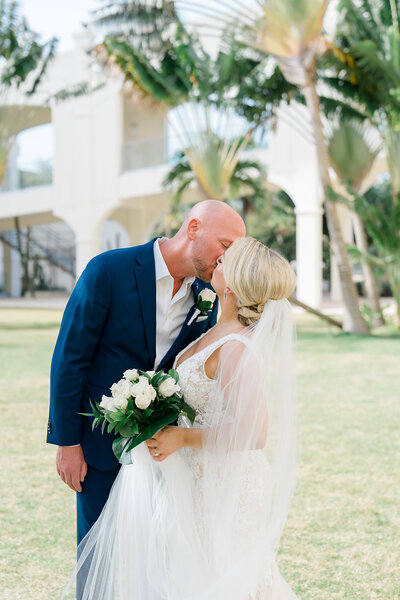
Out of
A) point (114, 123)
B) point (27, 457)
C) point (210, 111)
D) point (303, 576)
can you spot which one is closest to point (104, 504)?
point (303, 576)

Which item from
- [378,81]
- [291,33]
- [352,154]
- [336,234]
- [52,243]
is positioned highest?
[291,33]

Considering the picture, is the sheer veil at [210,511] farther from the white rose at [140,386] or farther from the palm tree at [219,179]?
the palm tree at [219,179]

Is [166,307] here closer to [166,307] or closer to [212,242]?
[166,307]

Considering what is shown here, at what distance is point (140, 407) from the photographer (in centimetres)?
238

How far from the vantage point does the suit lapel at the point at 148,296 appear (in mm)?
2750

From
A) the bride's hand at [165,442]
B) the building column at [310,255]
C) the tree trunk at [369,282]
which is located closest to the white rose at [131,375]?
the bride's hand at [165,442]

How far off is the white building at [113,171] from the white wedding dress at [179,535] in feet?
61.0

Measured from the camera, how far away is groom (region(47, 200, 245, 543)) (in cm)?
268

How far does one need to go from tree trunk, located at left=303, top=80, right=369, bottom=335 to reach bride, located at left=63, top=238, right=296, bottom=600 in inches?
466

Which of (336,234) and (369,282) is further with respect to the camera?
(369,282)

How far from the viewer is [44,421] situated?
7203 millimetres

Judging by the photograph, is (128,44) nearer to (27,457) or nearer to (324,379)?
(324,379)

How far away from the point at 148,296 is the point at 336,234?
40.7ft

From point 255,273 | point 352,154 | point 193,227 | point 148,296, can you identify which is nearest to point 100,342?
point 148,296
